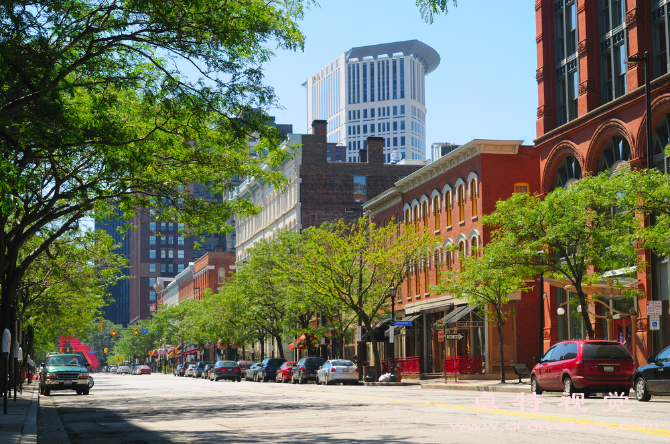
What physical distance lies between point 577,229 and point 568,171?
1232 cm

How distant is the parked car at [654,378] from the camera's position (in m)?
21.5

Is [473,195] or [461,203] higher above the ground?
[473,195]

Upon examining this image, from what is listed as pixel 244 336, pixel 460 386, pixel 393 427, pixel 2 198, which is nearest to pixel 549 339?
pixel 460 386

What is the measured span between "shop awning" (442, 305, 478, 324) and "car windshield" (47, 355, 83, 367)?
18.7 meters

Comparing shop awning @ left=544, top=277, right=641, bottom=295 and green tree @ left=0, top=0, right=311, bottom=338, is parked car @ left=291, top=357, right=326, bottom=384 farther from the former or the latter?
green tree @ left=0, top=0, right=311, bottom=338

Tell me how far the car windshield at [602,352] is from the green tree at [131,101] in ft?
33.0

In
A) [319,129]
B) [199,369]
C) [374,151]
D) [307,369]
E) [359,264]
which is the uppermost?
[319,129]

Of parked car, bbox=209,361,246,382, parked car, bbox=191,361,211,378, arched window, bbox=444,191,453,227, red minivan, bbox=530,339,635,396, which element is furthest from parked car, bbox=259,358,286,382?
red minivan, bbox=530,339,635,396

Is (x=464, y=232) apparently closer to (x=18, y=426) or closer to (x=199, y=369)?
(x=18, y=426)

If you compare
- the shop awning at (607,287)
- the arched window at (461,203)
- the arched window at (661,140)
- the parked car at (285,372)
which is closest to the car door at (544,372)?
the shop awning at (607,287)

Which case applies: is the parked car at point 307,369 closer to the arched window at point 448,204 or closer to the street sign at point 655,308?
the arched window at point 448,204

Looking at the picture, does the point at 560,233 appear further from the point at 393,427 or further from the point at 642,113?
the point at 393,427

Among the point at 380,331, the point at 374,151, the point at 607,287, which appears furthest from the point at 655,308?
the point at 374,151

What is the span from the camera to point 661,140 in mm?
35000
